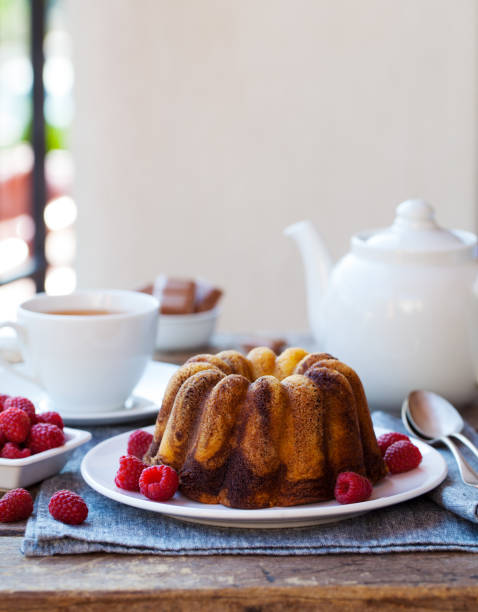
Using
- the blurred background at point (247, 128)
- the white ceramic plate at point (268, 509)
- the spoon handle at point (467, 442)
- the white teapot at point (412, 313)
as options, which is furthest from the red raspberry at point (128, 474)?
the blurred background at point (247, 128)

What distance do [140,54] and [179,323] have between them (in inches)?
78.3

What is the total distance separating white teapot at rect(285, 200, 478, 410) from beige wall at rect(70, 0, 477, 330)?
2.06m

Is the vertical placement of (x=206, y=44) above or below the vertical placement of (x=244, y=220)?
above

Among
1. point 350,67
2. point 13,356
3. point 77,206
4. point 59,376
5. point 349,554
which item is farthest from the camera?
point 77,206

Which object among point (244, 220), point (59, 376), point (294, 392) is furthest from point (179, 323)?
point (244, 220)

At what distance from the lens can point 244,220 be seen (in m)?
3.31

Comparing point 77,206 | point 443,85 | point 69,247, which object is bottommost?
point 69,247

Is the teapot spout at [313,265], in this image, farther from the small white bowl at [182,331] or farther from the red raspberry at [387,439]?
the red raspberry at [387,439]

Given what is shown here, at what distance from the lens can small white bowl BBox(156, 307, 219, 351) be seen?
60.6 inches

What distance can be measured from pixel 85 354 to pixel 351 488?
18.7 inches

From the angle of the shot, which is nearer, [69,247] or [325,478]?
[325,478]

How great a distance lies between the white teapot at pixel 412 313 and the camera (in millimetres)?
1188

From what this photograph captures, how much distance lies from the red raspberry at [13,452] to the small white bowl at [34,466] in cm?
1

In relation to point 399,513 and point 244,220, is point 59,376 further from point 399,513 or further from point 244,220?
point 244,220
